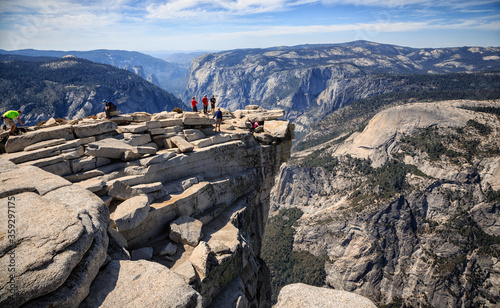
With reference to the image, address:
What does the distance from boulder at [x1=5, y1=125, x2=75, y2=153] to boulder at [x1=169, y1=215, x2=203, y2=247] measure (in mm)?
10309

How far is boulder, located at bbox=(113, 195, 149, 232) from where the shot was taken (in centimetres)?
1394

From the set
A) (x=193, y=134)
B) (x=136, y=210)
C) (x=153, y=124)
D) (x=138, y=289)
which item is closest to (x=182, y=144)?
(x=193, y=134)

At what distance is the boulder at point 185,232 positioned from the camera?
15836 millimetres

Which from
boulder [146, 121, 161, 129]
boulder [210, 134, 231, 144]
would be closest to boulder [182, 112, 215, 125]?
boulder [210, 134, 231, 144]

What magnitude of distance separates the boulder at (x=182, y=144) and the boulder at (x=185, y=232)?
5871 mm

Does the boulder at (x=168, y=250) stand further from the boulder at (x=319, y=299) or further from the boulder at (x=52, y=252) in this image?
the boulder at (x=319, y=299)

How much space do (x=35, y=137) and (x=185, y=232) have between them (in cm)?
1225

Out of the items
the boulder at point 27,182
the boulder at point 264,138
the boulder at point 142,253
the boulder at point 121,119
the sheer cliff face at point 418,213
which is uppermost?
the boulder at point 121,119

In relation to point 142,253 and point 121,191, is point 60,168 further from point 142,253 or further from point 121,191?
point 142,253

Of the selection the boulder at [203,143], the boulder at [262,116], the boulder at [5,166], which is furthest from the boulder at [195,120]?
the boulder at [5,166]

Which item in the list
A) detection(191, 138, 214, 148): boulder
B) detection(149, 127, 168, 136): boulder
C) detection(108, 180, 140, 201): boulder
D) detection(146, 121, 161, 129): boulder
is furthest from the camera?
detection(191, 138, 214, 148): boulder

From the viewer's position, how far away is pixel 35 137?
1769cm

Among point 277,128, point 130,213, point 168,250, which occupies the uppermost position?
point 277,128

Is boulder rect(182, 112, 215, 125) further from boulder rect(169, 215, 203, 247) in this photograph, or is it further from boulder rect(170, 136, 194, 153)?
boulder rect(169, 215, 203, 247)
